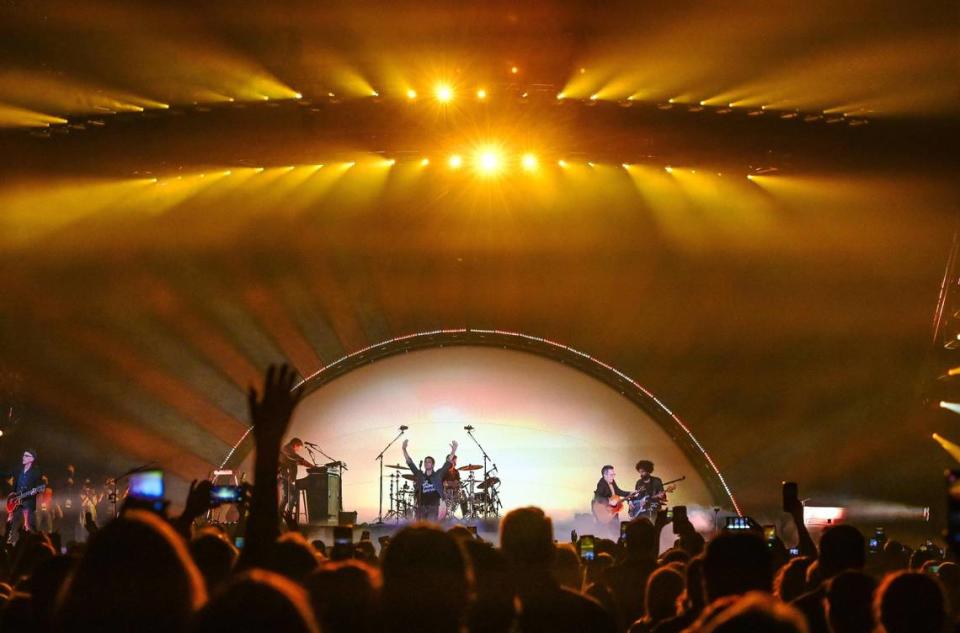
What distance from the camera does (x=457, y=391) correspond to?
19891 millimetres

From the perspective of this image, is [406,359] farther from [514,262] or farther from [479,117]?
[479,117]

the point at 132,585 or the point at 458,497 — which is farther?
the point at 458,497

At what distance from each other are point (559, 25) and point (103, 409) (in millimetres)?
11111

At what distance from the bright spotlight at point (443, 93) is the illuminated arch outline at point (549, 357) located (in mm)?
7085

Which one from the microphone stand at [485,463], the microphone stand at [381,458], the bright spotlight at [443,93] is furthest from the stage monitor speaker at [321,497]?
the bright spotlight at [443,93]

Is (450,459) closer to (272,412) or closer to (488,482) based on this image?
(488,482)

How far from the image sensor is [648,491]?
1828 centimetres

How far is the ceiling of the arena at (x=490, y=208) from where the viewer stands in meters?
12.6

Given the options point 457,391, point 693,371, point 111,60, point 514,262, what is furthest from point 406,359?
point 111,60

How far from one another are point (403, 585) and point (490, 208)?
15.2 meters

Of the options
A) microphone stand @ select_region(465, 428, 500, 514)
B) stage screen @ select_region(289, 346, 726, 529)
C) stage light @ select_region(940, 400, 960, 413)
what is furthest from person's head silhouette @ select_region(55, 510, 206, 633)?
stage screen @ select_region(289, 346, 726, 529)

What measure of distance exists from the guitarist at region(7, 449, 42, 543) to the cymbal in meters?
7.34

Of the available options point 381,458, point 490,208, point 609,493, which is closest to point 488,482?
point 381,458

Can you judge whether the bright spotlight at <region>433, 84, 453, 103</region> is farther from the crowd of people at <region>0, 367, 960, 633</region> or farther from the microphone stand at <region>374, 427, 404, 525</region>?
the crowd of people at <region>0, 367, 960, 633</region>
